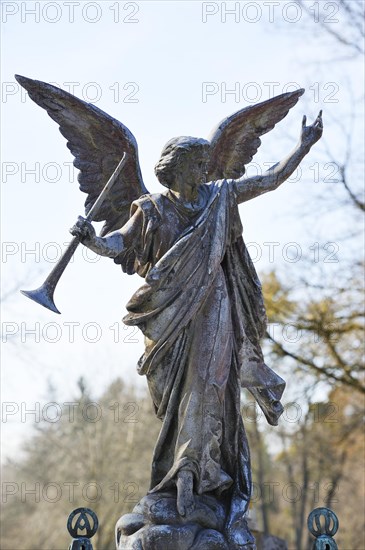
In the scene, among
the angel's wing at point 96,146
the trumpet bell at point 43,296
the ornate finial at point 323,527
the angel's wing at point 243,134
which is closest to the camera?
the trumpet bell at point 43,296

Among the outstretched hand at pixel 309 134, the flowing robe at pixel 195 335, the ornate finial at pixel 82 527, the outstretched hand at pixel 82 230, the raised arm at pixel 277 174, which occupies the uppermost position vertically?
the outstretched hand at pixel 309 134

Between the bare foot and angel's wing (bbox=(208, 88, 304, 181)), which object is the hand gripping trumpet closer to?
the bare foot

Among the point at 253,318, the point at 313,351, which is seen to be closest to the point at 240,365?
the point at 253,318

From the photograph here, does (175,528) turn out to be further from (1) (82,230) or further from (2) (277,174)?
(2) (277,174)

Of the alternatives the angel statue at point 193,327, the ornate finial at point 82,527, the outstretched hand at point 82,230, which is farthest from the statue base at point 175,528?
the outstretched hand at point 82,230

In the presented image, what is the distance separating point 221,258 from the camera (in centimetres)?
793

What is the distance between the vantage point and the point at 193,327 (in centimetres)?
777

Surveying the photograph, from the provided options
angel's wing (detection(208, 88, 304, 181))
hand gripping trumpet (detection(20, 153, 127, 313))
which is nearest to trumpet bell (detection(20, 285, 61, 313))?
hand gripping trumpet (detection(20, 153, 127, 313))

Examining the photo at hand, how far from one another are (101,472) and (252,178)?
2832cm

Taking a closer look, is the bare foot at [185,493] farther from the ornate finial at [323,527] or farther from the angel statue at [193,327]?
the ornate finial at [323,527]

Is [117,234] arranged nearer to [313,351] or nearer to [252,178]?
[252,178]

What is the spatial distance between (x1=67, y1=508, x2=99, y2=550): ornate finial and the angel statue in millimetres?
270

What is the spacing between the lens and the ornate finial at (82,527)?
24.9 feet

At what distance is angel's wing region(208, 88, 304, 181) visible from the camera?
343 inches
